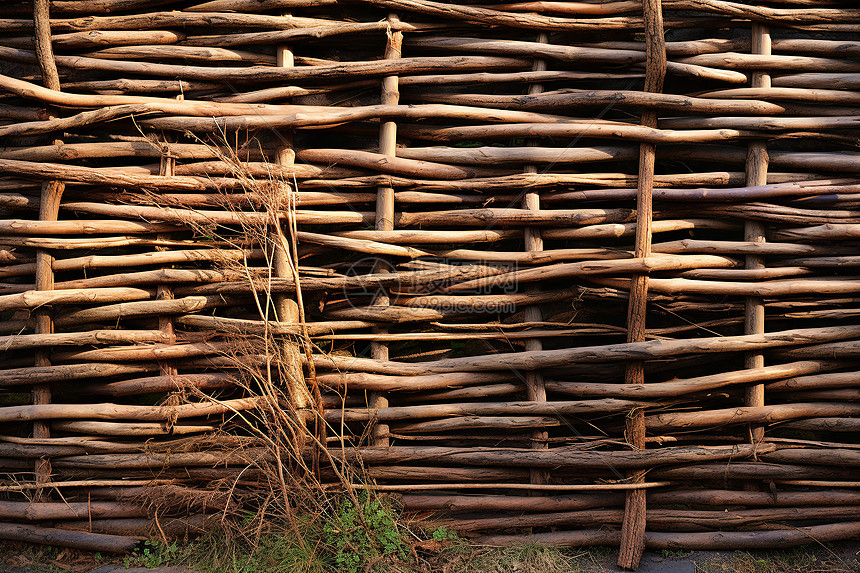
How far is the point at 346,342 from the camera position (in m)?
2.29

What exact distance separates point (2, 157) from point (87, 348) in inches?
39.7

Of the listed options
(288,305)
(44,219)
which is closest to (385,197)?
(288,305)

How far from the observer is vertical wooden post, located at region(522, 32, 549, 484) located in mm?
2191

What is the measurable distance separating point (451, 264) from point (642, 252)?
863mm

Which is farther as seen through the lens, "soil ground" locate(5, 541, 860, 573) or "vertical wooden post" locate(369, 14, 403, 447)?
"vertical wooden post" locate(369, 14, 403, 447)

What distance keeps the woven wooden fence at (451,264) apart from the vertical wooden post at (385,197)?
0.02 meters

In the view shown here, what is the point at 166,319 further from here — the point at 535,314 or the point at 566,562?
the point at 566,562

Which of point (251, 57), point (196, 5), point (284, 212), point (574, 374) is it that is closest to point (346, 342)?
point (284, 212)

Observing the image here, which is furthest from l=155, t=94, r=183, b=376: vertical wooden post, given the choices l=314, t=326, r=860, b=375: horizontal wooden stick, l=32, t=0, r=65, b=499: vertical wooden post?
l=314, t=326, r=860, b=375: horizontal wooden stick

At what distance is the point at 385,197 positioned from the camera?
226 centimetres

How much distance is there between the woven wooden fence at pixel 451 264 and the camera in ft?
7.13

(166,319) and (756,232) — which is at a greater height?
(756,232)

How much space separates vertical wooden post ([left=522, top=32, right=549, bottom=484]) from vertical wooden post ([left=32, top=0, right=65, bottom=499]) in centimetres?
219

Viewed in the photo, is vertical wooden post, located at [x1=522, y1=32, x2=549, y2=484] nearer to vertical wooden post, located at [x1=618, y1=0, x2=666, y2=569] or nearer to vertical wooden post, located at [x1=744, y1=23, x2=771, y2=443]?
vertical wooden post, located at [x1=618, y1=0, x2=666, y2=569]
